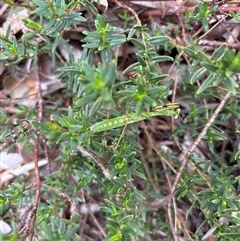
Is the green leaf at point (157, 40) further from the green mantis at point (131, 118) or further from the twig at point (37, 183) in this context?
the twig at point (37, 183)

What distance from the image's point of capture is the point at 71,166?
96.1 inches

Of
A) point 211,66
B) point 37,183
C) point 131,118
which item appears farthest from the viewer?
point 37,183

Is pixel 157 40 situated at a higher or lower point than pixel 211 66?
lower

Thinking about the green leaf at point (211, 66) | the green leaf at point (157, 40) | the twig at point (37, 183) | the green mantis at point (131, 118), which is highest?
the green leaf at point (211, 66)

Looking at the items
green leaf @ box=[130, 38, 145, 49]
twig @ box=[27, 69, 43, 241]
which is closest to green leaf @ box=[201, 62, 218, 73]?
green leaf @ box=[130, 38, 145, 49]

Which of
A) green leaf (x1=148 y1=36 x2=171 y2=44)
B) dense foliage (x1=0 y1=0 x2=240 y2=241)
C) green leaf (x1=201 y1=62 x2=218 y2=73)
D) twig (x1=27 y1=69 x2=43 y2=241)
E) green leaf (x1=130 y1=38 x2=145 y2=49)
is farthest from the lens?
green leaf (x1=148 y1=36 x2=171 y2=44)

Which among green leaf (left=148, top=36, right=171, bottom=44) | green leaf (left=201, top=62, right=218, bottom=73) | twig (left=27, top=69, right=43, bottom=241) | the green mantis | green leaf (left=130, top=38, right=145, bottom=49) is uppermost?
green leaf (left=201, top=62, right=218, bottom=73)

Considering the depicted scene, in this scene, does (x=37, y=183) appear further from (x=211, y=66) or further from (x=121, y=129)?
(x=211, y=66)

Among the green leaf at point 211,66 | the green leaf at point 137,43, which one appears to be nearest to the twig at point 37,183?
the green leaf at point 137,43

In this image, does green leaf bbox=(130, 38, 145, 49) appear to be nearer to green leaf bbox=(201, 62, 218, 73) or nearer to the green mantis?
the green mantis

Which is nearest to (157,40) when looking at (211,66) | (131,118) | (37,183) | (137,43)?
(137,43)

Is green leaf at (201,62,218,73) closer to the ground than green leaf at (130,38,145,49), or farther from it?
farther from it

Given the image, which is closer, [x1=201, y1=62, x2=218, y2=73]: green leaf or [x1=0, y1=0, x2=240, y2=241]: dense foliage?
[x1=201, y1=62, x2=218, y2=73]: green leaf

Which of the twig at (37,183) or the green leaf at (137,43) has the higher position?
the green leaf at (137,43)
